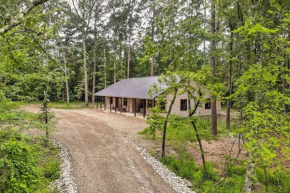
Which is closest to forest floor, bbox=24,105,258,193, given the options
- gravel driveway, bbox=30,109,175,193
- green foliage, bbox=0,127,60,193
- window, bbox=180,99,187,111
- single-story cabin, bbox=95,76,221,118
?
gravel driveway, bbox=30,109,175,193

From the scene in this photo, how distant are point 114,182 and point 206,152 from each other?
5.05 metres

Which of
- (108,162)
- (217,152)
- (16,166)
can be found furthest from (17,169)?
(217,152)

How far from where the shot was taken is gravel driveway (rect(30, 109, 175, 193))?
5949 mm

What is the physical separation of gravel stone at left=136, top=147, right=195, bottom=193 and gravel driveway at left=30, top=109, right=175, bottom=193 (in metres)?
0.20

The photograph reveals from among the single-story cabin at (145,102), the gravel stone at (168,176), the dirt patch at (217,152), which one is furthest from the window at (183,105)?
the gravel stone at (168,176)

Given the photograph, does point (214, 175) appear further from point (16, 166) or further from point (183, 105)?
point (183, 105)

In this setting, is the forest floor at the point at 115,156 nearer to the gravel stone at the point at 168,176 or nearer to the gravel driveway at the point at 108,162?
the gravel driveway at the point at 108,162

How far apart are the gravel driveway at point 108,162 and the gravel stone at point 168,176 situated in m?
0.20

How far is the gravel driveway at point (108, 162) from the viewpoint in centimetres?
595

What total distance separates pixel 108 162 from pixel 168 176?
2530 mm

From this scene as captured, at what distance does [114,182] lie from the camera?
6.14m

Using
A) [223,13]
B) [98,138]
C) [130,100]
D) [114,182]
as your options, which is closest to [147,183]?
[114,182]

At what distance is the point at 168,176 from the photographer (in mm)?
6750

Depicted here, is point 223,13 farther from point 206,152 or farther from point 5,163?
point 5,163
